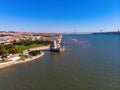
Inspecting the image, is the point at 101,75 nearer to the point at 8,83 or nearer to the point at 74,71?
the point at 74,71

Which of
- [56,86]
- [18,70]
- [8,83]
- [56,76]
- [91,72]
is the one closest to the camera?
[56,86]

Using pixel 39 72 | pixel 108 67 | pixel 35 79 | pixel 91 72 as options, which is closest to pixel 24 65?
pixel 39 72

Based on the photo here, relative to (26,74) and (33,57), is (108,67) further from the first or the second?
(33,57)

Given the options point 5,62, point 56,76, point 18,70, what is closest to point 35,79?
point 56,76

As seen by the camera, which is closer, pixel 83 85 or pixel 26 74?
pixel 83 85

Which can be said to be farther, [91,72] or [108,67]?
[108,67]

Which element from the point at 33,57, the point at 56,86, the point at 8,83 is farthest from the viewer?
the point at 33,57

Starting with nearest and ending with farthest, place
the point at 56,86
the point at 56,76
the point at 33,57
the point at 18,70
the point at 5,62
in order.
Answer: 1. the point at 56,86
2. the point at 56,76
3. the point at 18,70
4. the point at 5,62
5. the point at 33,57

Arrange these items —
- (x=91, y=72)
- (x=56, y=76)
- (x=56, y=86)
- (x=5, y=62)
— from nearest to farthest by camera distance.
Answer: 1. (x=56, y=86)
2. (x=56, y=76)
3. (x=91, y=72)
4. (x=5, y=62)

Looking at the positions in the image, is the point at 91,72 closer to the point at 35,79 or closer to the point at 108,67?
the point at 108,67
